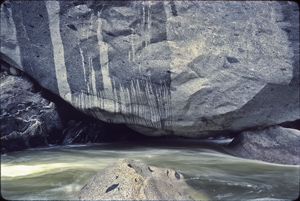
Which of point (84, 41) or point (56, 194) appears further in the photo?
point (84, 41)

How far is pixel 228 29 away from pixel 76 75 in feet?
7.16

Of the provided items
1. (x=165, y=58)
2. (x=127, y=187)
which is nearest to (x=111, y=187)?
(x=127, y=187)

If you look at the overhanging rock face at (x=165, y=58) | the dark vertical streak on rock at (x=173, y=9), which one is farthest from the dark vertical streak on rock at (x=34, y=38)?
the dark vertical streak on rock at (x=173, y=9)

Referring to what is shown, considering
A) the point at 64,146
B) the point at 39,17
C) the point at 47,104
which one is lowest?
the point at 64,146

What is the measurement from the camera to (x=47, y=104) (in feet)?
14.5

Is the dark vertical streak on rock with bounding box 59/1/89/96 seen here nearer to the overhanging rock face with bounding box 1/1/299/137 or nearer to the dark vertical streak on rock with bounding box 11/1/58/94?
the overhanging rock face with bounding box 1/1/299/137

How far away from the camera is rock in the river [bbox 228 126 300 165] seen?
405cm

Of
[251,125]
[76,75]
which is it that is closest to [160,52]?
[76,75]

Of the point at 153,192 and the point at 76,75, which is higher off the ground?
the point at 76,75

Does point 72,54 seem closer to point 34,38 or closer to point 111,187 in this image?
point 34,38

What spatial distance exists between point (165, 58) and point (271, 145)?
78.2 inches

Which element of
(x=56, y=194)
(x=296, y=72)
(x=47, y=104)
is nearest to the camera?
(x=56, y=194)

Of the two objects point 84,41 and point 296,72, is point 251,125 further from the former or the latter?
point 84,41

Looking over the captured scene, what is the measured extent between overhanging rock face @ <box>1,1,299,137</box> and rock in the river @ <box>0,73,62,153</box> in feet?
0.97
